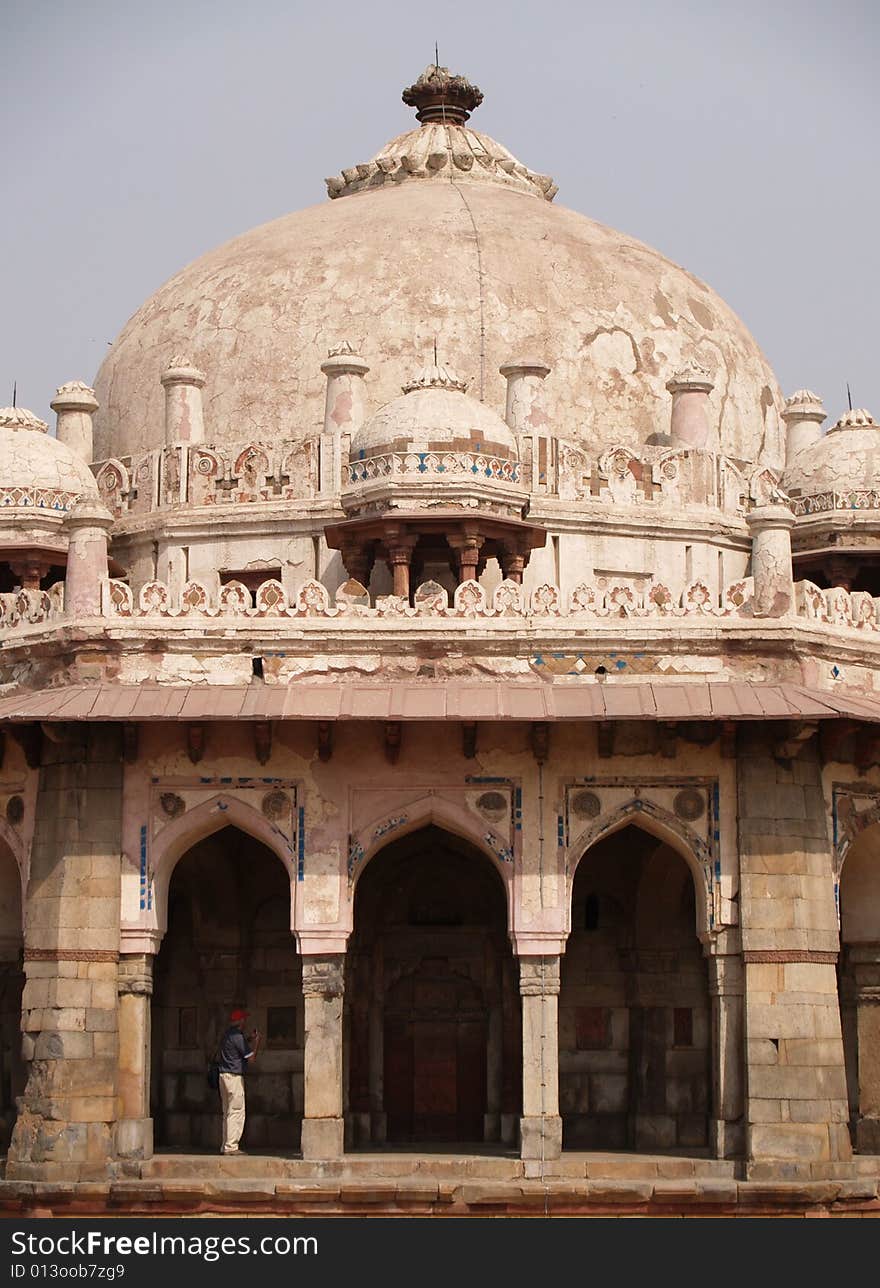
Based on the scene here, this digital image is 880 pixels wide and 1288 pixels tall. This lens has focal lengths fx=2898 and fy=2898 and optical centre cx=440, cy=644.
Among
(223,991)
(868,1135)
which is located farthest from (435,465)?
(868,1135)

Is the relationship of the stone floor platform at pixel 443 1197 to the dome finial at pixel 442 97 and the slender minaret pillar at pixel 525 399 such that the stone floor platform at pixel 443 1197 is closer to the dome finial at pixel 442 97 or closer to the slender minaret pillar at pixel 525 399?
the slender minaret pillar at pixel 525 399

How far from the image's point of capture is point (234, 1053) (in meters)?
24.9

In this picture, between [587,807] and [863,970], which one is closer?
[587,807]

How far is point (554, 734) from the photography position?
24328 millimetres

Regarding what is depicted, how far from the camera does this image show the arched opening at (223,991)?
26688mm

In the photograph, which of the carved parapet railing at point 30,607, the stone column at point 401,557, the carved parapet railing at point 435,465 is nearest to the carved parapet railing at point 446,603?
the carved parapet railing at point 30,607

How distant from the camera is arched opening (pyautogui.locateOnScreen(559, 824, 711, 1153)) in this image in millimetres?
26547

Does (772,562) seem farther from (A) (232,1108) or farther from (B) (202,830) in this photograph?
(A) (232,1108)

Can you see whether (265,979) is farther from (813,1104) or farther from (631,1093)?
(813,1104)

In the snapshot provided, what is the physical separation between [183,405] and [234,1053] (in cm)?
697

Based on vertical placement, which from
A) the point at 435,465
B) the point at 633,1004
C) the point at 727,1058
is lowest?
the point at 727,1058

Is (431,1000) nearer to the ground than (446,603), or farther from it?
nearer to the ground
